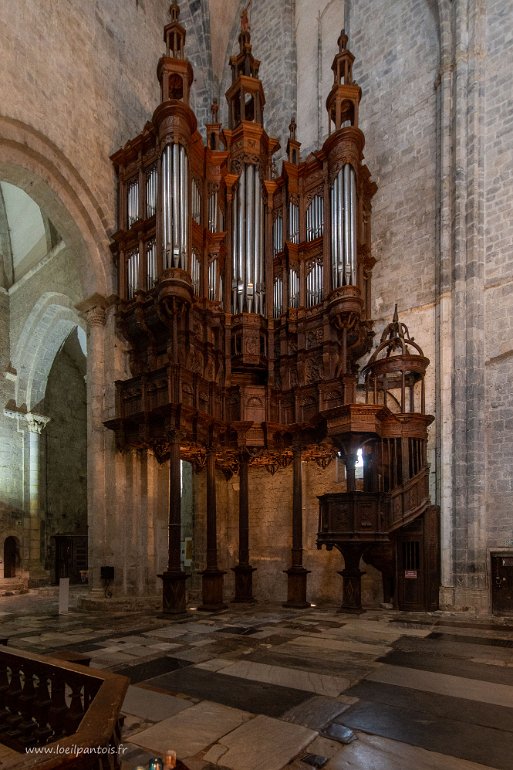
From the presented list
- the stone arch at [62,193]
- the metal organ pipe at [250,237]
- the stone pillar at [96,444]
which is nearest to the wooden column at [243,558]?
the stone pillar at [96,444]

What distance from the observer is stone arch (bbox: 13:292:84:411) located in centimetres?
1550

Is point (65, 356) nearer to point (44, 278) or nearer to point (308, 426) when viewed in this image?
point (44, 278)

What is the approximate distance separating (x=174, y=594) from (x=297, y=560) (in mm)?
2580

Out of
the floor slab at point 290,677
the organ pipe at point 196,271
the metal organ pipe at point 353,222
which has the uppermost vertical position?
the metal organ pipe at point 353,222

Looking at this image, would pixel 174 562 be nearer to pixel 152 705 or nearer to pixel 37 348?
pixel 152 705

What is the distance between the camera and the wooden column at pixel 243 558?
11.1 metres

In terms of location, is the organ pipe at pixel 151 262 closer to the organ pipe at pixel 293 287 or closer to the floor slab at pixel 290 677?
the organ pipe at pixel 293 287

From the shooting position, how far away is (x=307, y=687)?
5.20m

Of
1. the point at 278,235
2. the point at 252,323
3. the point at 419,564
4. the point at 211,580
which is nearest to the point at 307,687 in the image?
the point at 211,580

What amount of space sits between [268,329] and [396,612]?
19.8 feet

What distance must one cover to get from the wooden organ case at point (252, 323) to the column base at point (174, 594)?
0.02 metres

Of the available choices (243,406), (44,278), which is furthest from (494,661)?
(44,278)

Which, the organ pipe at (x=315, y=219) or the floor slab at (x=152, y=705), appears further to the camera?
the organ pipe at (x=315, y=219)

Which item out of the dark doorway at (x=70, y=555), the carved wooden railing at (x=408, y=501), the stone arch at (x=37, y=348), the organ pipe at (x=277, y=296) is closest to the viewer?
the carved wooden railing at (x=408, y=501)
